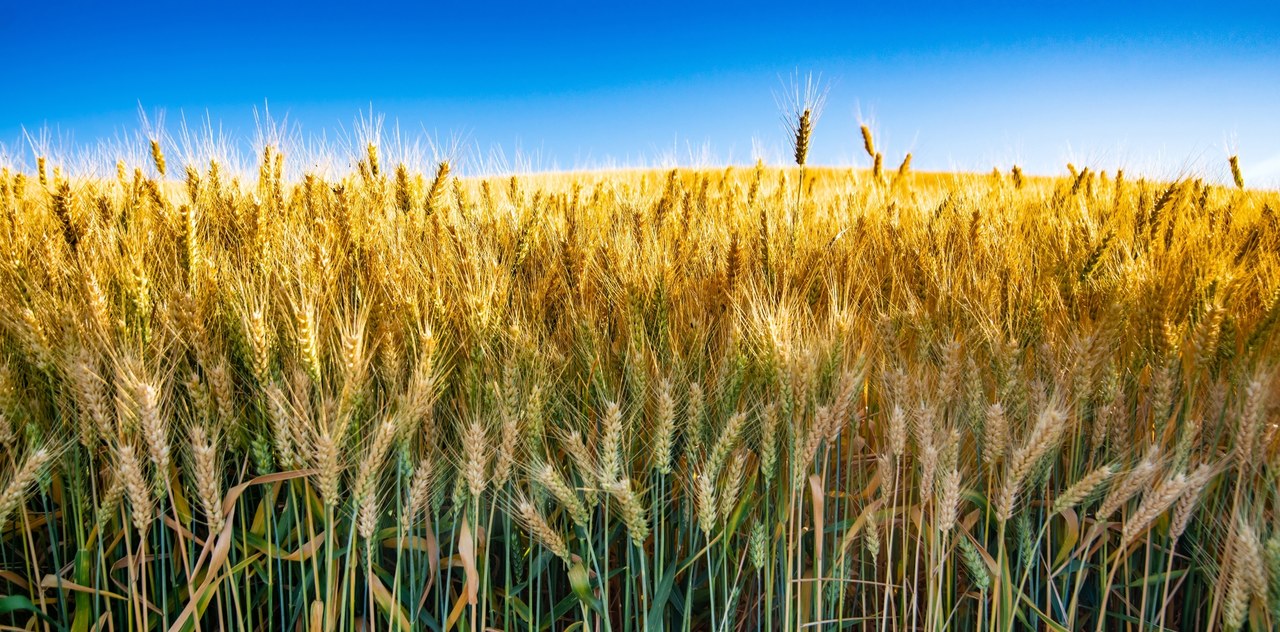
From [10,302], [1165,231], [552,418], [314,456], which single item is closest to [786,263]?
[552,418]

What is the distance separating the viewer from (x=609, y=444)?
1.25m

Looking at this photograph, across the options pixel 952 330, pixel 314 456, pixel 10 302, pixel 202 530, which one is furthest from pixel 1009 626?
pixel 10 302

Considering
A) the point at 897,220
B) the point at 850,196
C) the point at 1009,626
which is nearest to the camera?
the point at 1009,626

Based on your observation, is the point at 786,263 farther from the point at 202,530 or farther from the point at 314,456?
the point at 202,530

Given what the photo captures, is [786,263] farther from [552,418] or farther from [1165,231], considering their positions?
[1165,231]

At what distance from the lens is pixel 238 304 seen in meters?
1.40

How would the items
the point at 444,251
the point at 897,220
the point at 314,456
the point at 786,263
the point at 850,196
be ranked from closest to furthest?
the point at 314,456, the point at 444,251, the point at 786,263, the point at 897,220, the point at 850,196

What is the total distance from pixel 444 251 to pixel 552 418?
24.9 inches

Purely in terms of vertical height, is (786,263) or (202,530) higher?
(786,263)

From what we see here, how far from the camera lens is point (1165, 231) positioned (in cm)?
260

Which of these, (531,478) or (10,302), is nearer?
(531,478)

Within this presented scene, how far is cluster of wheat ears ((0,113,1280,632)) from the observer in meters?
1.28

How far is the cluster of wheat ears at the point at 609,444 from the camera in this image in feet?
4.19

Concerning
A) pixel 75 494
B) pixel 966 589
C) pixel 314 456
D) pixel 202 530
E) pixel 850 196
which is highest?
pixel 850 196
